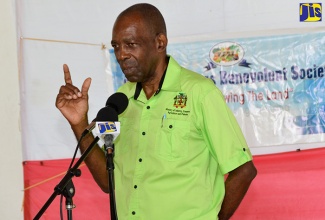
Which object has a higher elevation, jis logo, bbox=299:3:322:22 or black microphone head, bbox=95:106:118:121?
jis logo, bbox=299:3:322:22

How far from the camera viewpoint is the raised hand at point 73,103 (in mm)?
2600

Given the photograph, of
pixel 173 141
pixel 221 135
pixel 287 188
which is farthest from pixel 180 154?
pixel 287 188

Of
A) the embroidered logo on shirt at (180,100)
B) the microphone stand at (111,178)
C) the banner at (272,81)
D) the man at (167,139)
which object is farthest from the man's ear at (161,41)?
the banner at (272,81)

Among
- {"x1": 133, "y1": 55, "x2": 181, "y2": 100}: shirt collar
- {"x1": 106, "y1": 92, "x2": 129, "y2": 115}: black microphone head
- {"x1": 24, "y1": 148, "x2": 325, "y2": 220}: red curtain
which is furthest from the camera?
{"x1": 24, "y1": 148, "x2": 325, "y2": 220}: red curtain

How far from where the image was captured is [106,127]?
2143 millimetres

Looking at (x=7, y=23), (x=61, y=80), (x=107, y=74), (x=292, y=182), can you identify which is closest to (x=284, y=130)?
(x=292, y=182)

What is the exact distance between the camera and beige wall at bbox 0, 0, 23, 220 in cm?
427

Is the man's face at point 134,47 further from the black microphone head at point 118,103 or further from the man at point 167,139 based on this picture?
the black microphone head at point 118,103

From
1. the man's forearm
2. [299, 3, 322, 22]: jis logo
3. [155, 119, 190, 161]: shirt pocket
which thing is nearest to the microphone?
[155, 119, 190, 161]: shirt pocket

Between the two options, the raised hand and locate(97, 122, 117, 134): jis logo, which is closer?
locate(97, 122, 117, 134): jis logo

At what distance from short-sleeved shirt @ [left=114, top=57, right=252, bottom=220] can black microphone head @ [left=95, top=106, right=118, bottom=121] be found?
0.36m

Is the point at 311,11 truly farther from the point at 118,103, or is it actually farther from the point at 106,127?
the point at 106,127

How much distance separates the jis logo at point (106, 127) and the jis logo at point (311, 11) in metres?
2.06

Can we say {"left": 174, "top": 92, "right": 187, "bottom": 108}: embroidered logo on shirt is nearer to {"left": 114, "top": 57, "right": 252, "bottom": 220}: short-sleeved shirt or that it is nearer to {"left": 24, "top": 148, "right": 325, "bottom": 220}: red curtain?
{"left": 114, "top": 57, "right": 252, "bottom": 220}: short-sleeved shirt
